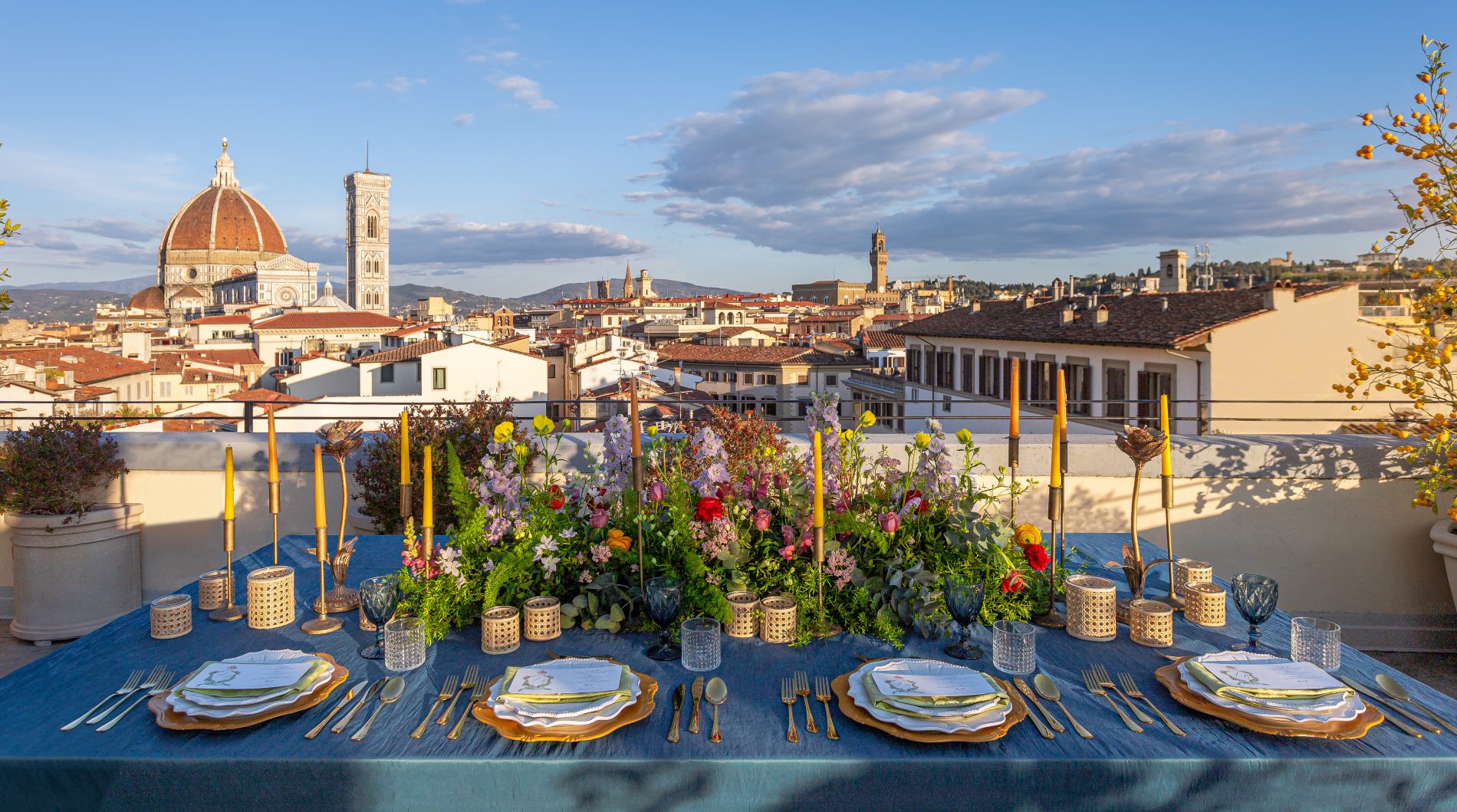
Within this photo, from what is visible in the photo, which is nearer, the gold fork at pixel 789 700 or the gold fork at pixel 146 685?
the gold fork at pixel 789 700

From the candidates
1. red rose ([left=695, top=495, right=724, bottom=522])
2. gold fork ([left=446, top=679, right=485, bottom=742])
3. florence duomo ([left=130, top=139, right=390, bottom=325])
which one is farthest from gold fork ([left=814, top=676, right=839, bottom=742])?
florence duomo ([left=130, top=139, right=390, bottom=325])

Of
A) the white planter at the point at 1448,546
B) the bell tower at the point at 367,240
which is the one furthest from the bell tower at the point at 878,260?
the white planter at the point at 1448,546

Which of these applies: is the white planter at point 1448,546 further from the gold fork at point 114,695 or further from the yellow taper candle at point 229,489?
the gold fork at point 114,695

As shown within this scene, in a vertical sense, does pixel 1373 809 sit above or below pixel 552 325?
below

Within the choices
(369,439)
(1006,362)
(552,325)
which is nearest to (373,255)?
(552,325)

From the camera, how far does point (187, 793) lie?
1.53 metres

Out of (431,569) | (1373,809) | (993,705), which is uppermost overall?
(431,569)

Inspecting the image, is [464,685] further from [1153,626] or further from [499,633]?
[1153,626]

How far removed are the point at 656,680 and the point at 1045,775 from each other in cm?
81

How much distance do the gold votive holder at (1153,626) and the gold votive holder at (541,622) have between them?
1451mm

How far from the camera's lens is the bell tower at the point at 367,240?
103 metres

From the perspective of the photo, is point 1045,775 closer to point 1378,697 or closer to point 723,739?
point 723,739

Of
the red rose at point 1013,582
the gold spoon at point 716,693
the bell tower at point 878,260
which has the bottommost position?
the gold spoon at point 716,693

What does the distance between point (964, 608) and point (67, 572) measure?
4095 mm
